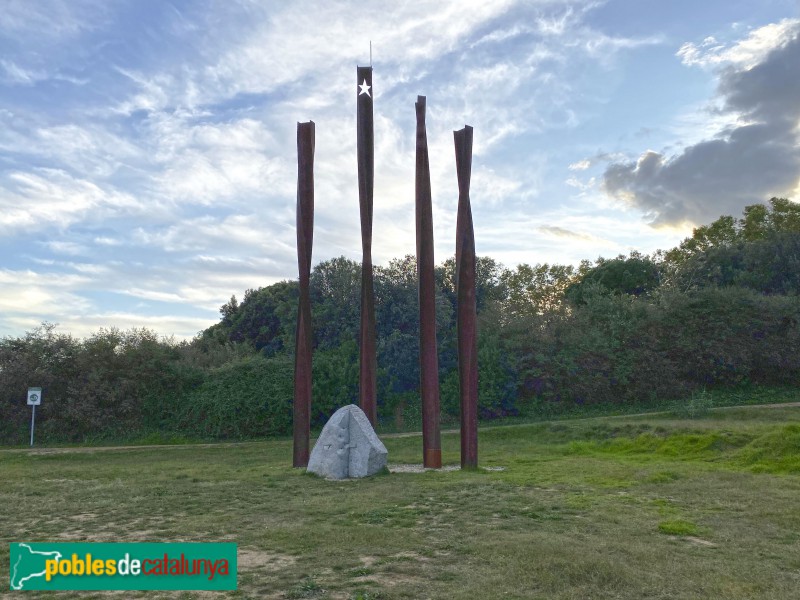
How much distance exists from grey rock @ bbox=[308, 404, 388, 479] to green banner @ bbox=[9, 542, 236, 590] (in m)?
5.88

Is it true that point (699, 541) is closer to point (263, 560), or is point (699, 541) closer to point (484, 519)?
point (484, 519)

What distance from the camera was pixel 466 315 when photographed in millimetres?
12969

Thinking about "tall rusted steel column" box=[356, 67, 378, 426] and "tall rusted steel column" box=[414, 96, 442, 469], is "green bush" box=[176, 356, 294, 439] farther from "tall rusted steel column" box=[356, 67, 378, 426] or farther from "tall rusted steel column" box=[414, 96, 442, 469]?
"tall rusted steel column" box=[414, 96, 442, 469]

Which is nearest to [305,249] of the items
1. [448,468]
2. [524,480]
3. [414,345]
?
[448,468]

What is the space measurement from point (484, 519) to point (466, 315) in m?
5.68

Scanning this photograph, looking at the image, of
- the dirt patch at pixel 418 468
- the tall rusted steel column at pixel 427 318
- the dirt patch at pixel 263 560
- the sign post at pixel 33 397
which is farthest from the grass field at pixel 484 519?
the sign post at pixel 33 397

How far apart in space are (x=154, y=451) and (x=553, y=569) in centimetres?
1610

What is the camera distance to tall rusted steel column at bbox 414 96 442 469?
12992 millimetres

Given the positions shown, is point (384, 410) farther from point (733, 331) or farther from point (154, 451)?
point (733, 331)

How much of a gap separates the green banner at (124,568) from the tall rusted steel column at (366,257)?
809 cm

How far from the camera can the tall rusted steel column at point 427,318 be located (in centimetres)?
1299

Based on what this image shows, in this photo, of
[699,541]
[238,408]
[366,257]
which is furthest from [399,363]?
[699,541]

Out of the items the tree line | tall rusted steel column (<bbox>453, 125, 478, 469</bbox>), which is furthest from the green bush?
tall rusted steel column (<bbox>453, 125, 478, 469</bbox>)

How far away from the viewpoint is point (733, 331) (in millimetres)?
26406
